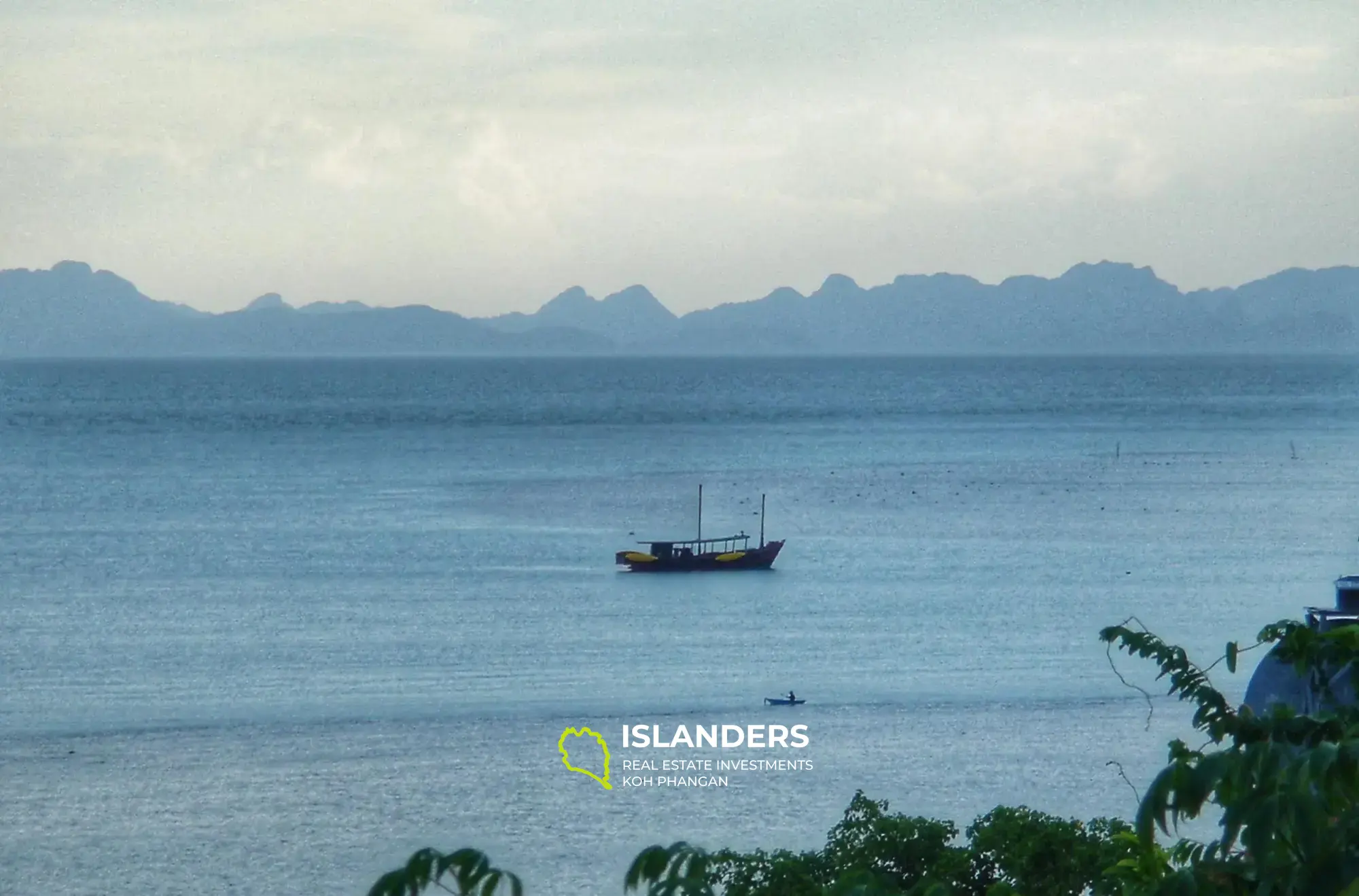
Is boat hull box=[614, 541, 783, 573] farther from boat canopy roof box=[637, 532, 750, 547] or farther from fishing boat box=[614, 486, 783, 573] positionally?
boat canopy roof box=[637, 532, 750, 547]

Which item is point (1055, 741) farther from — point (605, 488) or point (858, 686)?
point (605, 488)

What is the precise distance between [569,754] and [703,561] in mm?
28183

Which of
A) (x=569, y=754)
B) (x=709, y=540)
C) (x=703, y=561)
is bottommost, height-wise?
(x=569, y=754)

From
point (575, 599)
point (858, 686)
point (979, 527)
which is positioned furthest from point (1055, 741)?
point (979, 527)

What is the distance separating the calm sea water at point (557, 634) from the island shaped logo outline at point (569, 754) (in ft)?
0.90

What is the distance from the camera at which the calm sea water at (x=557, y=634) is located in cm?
2723

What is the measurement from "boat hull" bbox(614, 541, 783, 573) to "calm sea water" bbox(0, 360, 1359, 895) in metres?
0.97

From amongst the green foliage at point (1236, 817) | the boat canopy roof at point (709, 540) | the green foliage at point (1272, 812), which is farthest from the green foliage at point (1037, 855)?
the boat canopy roof at point (709, 540)

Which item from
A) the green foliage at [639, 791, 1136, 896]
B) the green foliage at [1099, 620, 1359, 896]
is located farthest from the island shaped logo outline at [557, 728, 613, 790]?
the green foliage at [1099, 620, 1359, 896]

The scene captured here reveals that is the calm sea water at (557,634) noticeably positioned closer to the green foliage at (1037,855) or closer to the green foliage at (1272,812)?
the green foliage at (1037,855)

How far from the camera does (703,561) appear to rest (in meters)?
59.8

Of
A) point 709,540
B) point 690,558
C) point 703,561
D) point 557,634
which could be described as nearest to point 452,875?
point 557,634

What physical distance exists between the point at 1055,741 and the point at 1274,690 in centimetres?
2352

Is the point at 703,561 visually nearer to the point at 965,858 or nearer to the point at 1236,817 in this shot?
the point at 965,858
